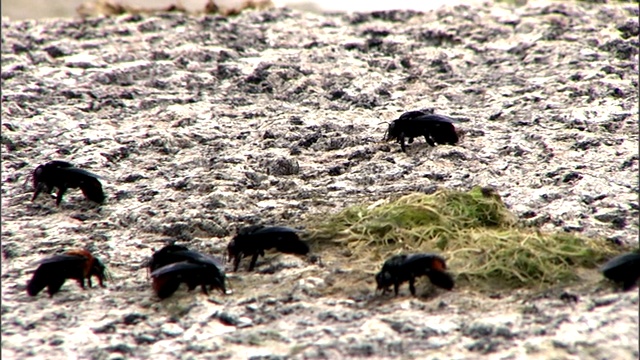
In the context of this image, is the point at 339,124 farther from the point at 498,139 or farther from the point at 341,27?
the point at 341,27

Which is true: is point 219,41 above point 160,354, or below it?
above

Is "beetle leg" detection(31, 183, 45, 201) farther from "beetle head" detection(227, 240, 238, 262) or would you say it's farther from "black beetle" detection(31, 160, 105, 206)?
"beetle head" detection(227, 240, 238, 262)

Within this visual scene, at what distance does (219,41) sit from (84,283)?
3839 millimetres

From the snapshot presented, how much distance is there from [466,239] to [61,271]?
1831mm

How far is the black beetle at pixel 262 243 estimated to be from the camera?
443 centimetres

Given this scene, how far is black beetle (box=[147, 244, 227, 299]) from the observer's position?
13.6ft

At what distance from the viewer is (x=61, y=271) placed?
14.0 feet

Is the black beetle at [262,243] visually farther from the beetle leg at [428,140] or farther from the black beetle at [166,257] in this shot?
the beetle leg at [428,140]

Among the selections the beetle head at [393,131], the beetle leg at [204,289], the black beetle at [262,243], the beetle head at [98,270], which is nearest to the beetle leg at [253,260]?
the black beetle at [262,243]

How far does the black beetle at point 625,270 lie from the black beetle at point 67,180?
270 cm

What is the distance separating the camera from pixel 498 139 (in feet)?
19.6

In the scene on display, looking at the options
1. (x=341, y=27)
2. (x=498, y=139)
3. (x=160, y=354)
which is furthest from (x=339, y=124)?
(x=160, y=354)

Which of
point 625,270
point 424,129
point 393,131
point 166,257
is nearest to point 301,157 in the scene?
point 393,131

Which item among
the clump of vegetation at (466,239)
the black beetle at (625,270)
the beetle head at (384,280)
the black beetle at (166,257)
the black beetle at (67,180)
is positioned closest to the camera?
the black beetle at (625,270)
